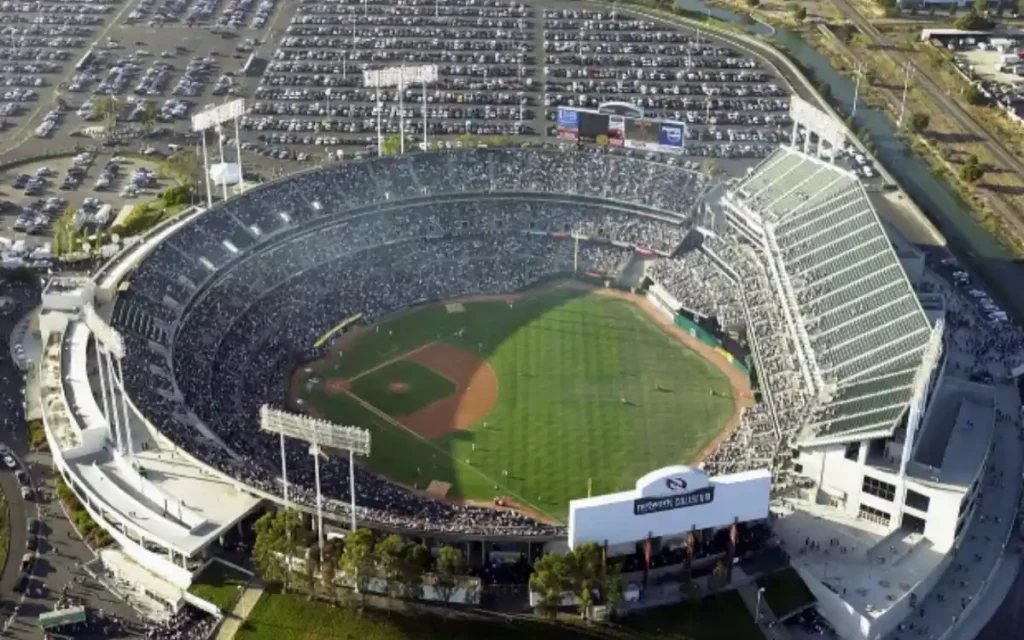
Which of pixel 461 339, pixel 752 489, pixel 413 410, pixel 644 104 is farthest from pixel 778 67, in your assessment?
pixel 752 489

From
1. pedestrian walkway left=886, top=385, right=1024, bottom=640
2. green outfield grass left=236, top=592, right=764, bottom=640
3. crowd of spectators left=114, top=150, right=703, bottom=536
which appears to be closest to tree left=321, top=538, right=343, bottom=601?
green outfield grass left=236, top=592, right=764, bottom=640

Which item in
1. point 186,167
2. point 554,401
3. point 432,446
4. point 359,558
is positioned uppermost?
point 186,167

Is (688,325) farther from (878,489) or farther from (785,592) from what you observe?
(785,592)

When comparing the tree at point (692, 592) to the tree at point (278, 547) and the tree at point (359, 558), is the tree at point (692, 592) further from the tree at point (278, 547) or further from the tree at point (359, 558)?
the tree at point (278, 547)

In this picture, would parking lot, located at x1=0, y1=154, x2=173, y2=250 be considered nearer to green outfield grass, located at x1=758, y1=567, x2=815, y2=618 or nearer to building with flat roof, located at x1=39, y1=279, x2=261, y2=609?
building with flat roof, located at x1=39, y1=279, x2=261, y2=609

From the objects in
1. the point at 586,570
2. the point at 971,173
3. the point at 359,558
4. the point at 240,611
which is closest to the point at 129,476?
the point at 240,611
